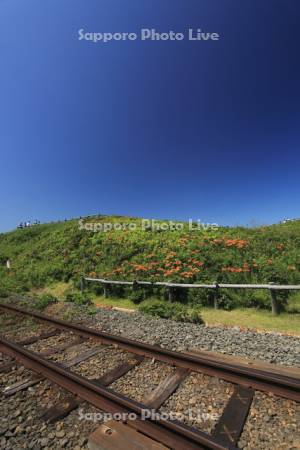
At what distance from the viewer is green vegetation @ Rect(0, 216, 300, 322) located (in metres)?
10.9

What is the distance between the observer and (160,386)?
4.64 metres

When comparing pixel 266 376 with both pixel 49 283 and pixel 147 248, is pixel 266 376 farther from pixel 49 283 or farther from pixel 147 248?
pixel 49 283

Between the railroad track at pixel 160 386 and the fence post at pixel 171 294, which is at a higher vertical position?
the fence post at pixel 171 294

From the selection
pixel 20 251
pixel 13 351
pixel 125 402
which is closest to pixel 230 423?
pixel 125 402

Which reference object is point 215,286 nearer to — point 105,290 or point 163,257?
point 163,257

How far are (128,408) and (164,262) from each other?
10240 millimetres

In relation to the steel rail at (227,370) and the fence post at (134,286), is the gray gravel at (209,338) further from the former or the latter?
the fence post at (134,286)

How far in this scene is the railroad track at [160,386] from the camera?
3.34 m

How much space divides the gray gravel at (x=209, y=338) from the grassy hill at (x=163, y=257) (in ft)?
8.79

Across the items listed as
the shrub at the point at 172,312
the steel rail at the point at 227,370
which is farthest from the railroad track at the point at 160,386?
the shrub at the point at 172,312

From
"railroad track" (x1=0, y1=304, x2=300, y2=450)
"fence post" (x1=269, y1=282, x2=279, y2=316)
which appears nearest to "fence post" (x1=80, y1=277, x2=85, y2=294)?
"railroad track" (x1=0, y1=304, x2=300, y2=450)

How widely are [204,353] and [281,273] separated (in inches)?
251

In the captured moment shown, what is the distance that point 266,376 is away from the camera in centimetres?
443

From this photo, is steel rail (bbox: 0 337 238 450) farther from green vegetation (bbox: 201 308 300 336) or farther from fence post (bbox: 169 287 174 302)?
fence post (bbox: 169 287 174 302)
